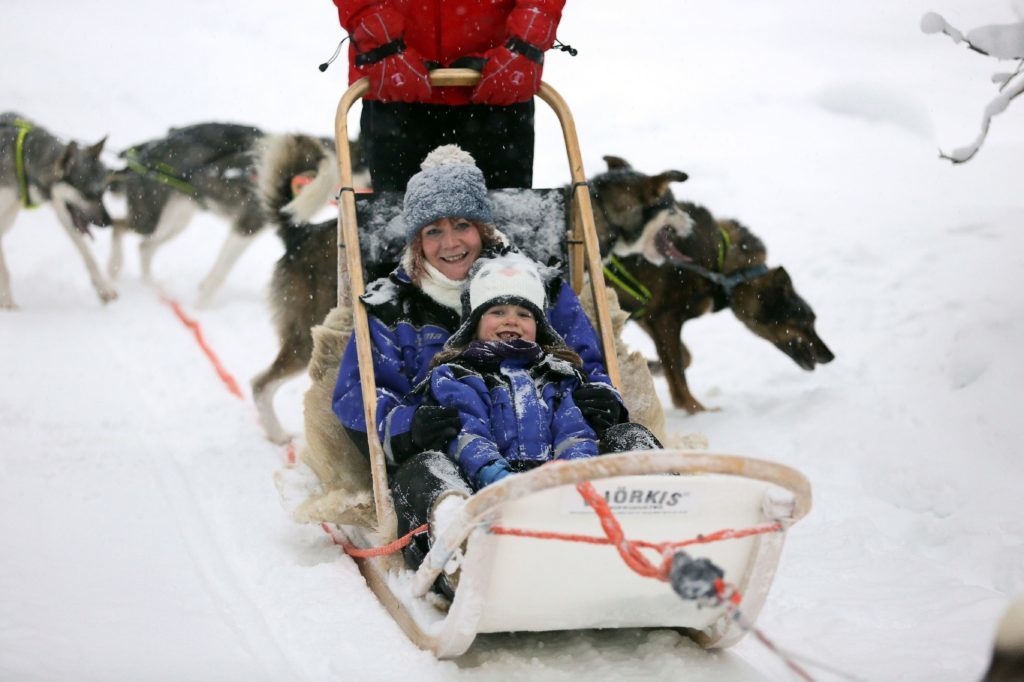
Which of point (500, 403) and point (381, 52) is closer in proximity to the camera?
point (500, 403)

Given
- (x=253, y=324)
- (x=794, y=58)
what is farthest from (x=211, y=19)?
(x=253, y=324)

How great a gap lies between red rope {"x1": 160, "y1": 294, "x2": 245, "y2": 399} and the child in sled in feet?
8.29

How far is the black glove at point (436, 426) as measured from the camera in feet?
8.22

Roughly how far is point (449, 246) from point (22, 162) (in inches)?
196

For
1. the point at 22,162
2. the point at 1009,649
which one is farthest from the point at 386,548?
the point at 22,162

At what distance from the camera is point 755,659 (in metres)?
2.46

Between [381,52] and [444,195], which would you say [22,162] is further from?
[444,195]

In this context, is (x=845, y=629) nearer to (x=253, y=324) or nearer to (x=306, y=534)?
(x=306, y=534)

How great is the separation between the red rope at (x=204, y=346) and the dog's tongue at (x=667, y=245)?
215 centimetres

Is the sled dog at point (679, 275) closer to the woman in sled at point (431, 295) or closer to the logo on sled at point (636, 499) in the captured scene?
the woman in sled at point (431, 295)

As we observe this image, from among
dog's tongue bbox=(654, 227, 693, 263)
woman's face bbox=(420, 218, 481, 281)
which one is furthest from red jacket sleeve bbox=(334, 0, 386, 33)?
dog's tongue bbox=(654, 227, 693, 263)

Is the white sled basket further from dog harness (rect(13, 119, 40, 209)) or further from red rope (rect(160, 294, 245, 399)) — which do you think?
dog harness (rect(13, 119, 40, 209))

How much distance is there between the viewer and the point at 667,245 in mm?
4855

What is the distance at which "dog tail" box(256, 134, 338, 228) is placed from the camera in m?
4.39
